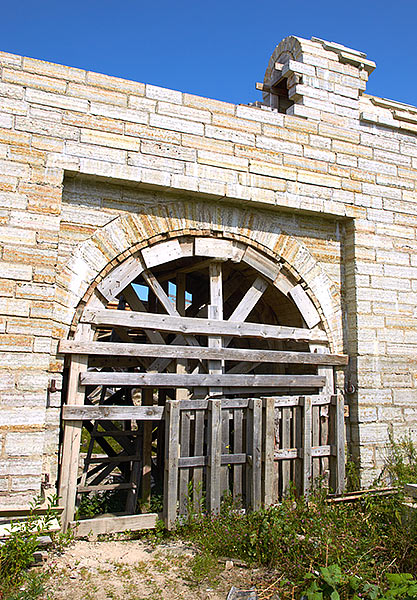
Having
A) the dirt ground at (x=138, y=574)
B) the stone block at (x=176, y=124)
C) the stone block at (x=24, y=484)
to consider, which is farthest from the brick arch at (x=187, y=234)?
the dirt ground at (x=138, y=574)

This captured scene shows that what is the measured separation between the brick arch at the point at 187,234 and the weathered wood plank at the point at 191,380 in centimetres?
58

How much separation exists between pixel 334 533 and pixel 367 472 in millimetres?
1816

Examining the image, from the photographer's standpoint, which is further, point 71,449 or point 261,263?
point 261,263

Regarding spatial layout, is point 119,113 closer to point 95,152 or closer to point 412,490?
point 95,152

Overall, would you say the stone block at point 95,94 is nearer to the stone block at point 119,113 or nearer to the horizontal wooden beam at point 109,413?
the stone block at point 119,113

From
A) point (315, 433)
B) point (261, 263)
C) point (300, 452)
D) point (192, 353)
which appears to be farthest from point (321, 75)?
point (300, 452)

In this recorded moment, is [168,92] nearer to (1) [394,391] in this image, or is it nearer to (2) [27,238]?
(2) [27,238]

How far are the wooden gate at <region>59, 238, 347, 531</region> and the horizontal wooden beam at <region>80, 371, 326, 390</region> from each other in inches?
0.4

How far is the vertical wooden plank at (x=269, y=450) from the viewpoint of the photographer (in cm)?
564

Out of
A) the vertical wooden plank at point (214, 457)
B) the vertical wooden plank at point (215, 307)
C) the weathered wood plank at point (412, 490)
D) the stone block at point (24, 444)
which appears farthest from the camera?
the vertical wooden plank at point (215, 307)

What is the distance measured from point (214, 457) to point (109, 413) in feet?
3.86

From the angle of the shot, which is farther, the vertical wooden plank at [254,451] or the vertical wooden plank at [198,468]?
the vertical wooden plank at [254,451]

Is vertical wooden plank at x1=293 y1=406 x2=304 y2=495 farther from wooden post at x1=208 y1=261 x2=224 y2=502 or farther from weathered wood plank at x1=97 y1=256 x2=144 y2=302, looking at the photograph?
weathered wood plank at x1=97 y1=256 x2=144 y2=302

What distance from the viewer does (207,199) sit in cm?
628
